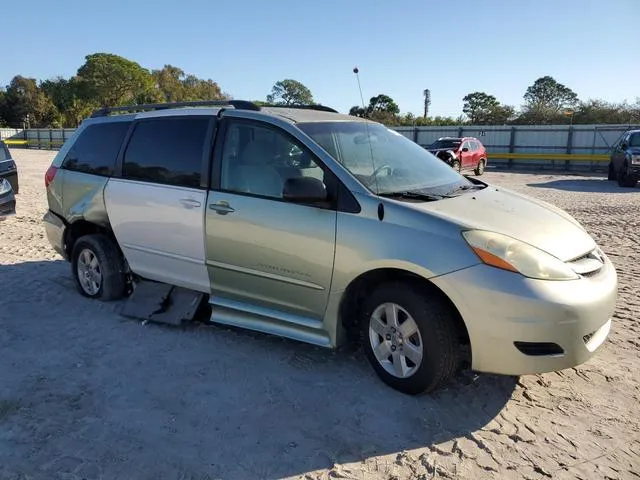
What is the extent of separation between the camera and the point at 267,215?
383cm

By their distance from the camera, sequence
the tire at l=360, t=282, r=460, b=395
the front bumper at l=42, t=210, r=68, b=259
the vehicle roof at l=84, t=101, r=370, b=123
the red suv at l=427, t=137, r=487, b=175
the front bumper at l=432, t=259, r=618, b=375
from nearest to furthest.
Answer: the front bumper at l=432, t=259, r=618, b=375, the tire at l=360, t=282, r=460, b=395, the vehicle roof at l=84, t=101, r=370, b=123, the front bumper at l=42, t=210, r=68, b=259, the red suv at l=427, t=137, r=487, b=175

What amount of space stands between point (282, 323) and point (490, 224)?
1662 millimetres

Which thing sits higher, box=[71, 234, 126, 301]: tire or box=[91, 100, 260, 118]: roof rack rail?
box=[91, 100, 260, 118]: roof rack rail

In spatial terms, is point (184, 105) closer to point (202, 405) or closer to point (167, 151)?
point (167, 151)

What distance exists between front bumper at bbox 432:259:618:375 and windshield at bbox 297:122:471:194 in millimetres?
957

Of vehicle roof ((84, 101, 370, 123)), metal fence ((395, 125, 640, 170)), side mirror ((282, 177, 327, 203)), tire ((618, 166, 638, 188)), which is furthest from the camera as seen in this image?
metal fence ((395, 125, 640, 170))

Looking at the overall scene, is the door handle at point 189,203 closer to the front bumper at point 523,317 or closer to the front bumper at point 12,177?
the front bumper at point 523,317

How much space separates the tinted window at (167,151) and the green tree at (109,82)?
74256 millimetres

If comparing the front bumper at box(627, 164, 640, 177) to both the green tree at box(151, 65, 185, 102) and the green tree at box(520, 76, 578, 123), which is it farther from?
the green tree at box(151, 65, 185, 102)

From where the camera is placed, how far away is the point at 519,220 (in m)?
3.48

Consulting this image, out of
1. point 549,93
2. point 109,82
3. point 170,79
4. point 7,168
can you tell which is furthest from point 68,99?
point 7,168

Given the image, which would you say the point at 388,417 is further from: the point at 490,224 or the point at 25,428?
the point at 25,428

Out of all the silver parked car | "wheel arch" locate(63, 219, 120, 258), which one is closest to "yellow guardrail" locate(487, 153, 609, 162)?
the silver parked car

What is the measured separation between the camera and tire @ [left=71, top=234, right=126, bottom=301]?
511 cm
